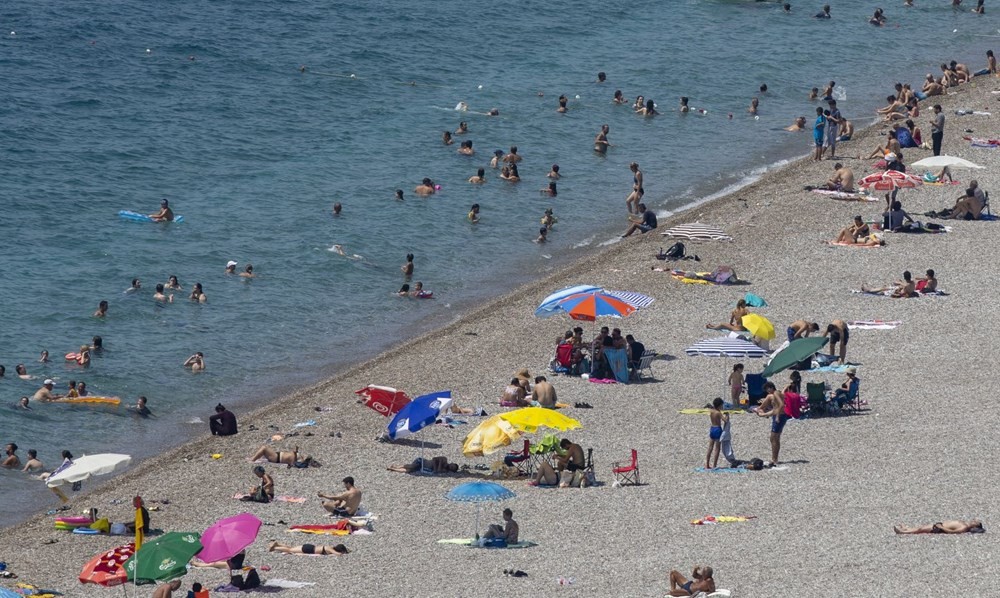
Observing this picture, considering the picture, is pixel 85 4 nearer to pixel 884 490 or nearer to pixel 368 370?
pixel 368 370

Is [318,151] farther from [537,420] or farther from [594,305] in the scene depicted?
[537,420]

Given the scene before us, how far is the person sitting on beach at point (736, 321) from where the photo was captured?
29.5m

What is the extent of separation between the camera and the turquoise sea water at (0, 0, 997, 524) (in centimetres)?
3183

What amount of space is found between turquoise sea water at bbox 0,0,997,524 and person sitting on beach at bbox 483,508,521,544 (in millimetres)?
8508

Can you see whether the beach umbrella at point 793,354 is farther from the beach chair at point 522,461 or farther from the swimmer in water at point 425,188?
the swimmer in water at point 425,188

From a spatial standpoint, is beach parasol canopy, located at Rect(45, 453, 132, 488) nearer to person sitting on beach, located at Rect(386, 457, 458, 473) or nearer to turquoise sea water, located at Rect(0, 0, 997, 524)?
turquoise sea water, located at Rect(0, 0, 997, 524)

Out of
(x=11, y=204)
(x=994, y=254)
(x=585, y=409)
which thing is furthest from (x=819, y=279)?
(x=11, y=204)

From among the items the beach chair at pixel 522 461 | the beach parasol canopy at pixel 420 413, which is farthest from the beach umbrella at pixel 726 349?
the beach parasol canopy at pixel 420 413

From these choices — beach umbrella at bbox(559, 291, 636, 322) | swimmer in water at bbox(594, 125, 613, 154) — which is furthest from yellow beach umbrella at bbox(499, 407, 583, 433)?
swimmer in water at bbox(594, 125, 613, 154)

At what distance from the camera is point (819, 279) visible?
32438mm

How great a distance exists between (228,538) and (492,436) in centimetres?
510

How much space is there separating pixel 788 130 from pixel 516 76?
1034cm

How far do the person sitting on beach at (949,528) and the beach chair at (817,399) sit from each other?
573cm

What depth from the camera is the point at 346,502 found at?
22109 millimetres
